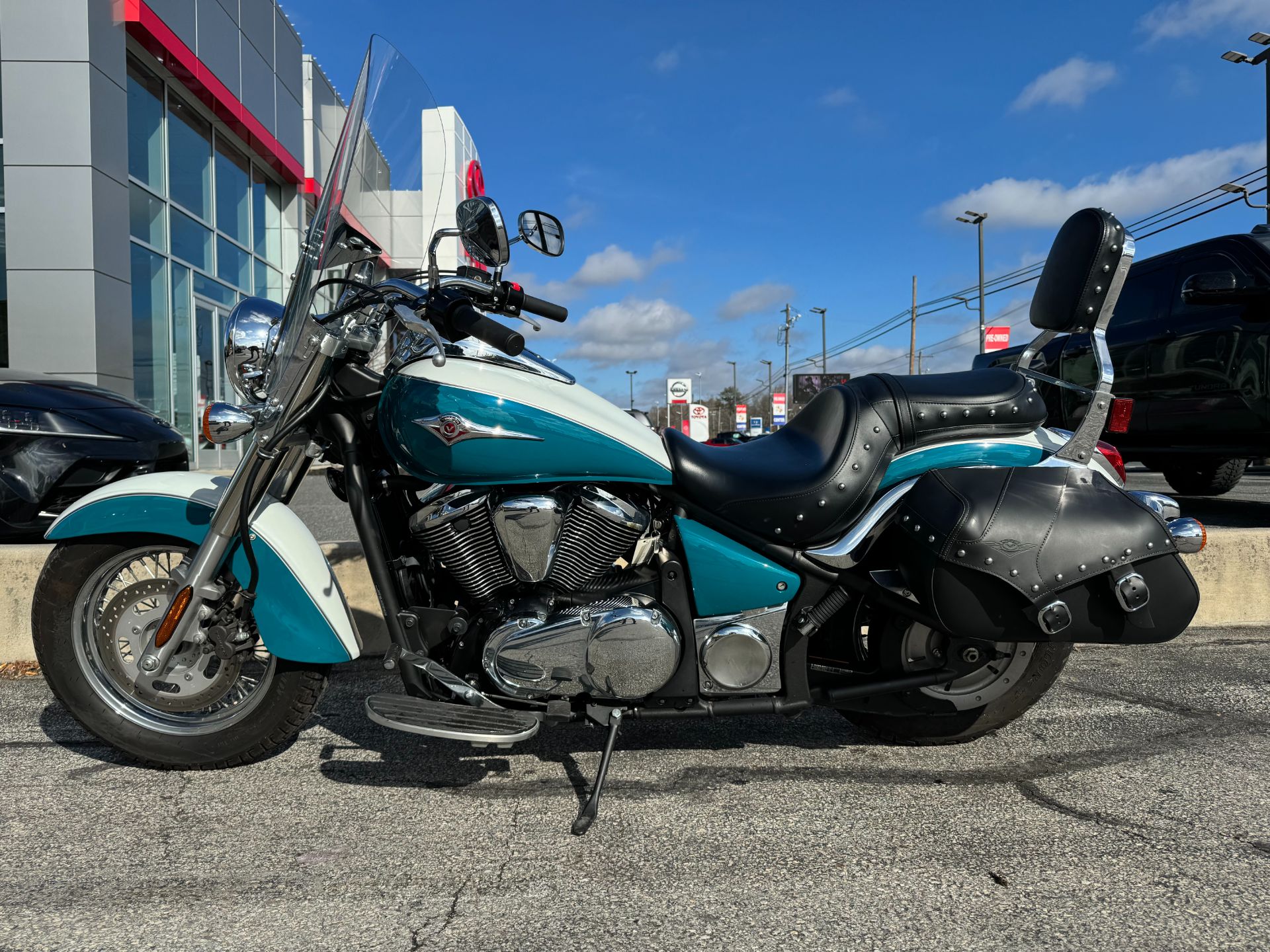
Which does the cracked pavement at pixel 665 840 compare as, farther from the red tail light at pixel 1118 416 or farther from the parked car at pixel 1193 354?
the parked car at pixel 1193 354

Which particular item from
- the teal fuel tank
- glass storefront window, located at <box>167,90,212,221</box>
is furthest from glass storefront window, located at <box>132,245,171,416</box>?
the teal fuel tank

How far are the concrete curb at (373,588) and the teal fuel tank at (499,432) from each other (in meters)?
1.74

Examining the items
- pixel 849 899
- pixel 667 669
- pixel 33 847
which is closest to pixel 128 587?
pixel 33 847

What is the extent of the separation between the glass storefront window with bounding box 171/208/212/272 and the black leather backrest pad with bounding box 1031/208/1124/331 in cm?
1356

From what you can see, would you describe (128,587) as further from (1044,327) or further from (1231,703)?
(1231,703)

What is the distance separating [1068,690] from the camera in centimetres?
347

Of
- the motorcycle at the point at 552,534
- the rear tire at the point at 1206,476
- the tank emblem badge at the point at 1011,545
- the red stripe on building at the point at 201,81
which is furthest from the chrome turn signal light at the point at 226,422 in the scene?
the red stripe on building at the point at 201,81

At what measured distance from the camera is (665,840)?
7.45 ft

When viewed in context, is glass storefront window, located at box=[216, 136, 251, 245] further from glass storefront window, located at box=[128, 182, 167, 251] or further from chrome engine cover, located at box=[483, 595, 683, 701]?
chrome engine cover, located at box=[483, 595, 683, 701]

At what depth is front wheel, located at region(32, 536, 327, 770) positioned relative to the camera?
2.66 metres

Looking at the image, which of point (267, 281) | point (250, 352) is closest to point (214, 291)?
point (267, 281)

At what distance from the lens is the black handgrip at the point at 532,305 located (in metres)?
2.46

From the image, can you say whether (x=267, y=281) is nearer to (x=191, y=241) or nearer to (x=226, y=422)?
(x=191, y=241)

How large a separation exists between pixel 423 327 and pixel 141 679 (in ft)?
4.64
